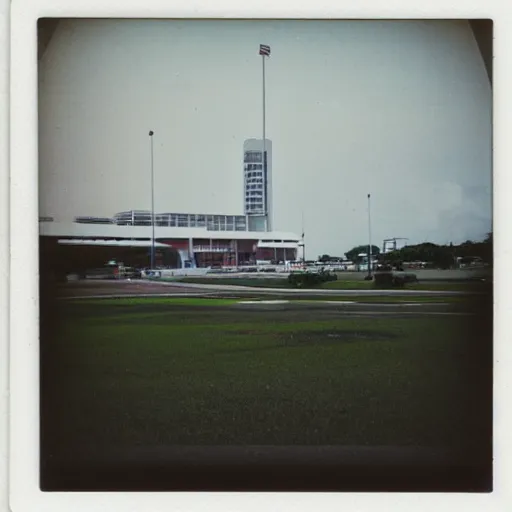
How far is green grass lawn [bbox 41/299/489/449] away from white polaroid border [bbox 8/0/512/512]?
30cm

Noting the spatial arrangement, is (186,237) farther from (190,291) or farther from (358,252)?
(358,252)

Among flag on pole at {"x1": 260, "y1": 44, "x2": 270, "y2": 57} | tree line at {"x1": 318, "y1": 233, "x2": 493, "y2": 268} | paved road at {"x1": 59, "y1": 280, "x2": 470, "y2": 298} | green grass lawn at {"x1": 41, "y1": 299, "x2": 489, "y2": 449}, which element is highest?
flag on pole at {"x1": 260, "y1": 44, "x2": 270, "y2": 57}

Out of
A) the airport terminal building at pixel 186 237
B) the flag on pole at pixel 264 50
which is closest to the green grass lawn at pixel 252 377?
the airport terminal building at pixel 186 237

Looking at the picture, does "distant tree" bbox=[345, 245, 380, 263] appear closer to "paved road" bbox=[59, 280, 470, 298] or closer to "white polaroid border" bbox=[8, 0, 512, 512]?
"paved road" bbox=[59, 280, 470, 298]

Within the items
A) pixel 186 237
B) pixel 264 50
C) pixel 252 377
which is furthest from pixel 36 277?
pixel 264 50

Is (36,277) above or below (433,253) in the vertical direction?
below

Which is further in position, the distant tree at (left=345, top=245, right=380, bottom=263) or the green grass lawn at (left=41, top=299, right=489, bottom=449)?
the distant tree at (left=345, top=245, right=380, bottom=263)

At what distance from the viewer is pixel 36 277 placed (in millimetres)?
2838

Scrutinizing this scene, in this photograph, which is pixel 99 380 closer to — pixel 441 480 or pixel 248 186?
pixel 248 186

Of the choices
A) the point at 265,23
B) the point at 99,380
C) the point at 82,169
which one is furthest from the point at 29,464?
the point at 265,23

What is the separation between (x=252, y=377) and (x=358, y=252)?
818 millimetres

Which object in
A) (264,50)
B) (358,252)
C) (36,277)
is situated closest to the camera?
(36,277)

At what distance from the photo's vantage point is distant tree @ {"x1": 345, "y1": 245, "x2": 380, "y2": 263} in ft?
11.1

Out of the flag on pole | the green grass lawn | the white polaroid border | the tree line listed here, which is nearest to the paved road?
the green grass lawn
